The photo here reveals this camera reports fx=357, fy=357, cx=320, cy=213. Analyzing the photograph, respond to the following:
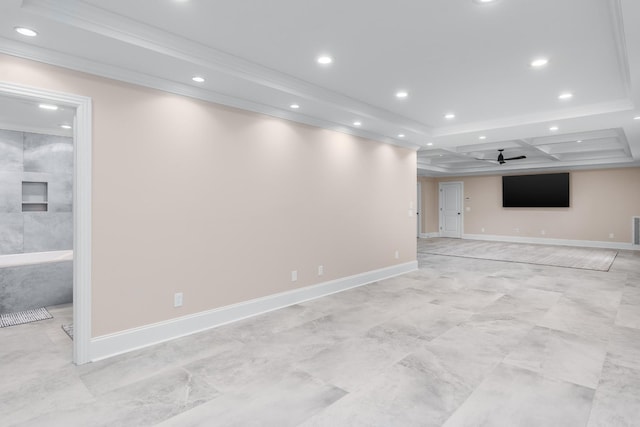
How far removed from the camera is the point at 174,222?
337cm

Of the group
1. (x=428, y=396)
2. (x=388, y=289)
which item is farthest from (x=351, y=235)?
(x=428, y=396)

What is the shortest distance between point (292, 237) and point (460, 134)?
3.38 metres

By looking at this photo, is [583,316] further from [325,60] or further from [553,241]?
[553,241]

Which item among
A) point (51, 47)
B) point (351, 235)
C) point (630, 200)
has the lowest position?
point (351, 235)

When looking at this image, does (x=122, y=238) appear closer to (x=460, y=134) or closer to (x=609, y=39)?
(x=609, y=39)

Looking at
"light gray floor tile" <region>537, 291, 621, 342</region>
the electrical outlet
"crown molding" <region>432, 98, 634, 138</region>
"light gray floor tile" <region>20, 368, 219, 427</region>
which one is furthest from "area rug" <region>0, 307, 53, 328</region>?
"crown molding" <region>432, 98, 634, 138</region>

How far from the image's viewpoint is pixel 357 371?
2.67 metres

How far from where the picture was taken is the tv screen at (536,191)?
10.6 meters

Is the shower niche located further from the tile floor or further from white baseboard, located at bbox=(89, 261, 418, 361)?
white baseboard, located at bbox=(89, 261, 418, 361)

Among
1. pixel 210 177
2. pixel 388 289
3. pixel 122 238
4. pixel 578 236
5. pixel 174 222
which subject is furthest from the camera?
pixel 578 236

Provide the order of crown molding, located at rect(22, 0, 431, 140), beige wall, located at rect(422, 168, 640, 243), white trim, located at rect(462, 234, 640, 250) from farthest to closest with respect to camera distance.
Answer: white trim, located at rect(462, 234, 640, 250), beige wall, located at rect(422, 168, 640, 243), crown molding, located at rect(22, 0, 431, 140)

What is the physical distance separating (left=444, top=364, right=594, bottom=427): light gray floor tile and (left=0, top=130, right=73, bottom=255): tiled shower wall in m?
5.78

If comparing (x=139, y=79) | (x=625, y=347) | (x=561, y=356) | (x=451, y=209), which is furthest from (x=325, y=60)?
(x=451, y=209)

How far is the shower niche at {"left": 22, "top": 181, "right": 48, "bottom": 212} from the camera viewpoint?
5.16 meters
